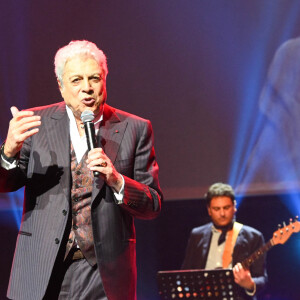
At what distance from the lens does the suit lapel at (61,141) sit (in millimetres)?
2189

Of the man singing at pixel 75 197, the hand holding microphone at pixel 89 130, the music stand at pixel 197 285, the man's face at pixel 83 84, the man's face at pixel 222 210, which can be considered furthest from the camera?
the man's face at pixel 222 210

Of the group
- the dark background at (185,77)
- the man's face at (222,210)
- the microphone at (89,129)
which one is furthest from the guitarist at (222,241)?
the microphone at (89,129)

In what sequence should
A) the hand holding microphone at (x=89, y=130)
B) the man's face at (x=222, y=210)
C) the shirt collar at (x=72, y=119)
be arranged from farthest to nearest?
the man's face at (x=222, y=210) < the shirt collar at (x=72, y=119) < the hand holding microphone at (x=89, y=130)

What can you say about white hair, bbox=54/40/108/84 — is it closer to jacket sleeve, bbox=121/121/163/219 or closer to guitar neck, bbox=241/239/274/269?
jacket sleeve, bbox=121/121/163/219

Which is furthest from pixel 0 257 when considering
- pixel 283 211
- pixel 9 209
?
pixel 283 211

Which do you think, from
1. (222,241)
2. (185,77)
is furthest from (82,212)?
(185,77)

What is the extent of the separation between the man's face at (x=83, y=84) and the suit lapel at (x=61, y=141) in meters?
0.10

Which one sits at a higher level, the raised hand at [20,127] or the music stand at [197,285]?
the raised hand at [20,127]

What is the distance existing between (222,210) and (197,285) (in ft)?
5.33

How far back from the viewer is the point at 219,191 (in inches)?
204

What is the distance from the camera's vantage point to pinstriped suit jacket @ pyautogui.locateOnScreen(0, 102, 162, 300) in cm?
212

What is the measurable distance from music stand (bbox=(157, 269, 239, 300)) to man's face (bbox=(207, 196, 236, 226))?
1.55 metres

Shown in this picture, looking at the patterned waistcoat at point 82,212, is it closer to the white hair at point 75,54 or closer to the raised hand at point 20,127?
the raised hand at point 20,127

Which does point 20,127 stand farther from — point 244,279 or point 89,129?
point 244,279
